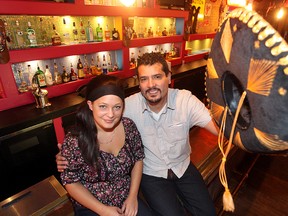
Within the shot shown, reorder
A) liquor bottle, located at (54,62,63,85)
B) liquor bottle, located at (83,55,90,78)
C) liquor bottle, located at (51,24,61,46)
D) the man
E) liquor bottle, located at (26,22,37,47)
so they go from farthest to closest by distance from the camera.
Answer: liquor bottle, located at (83,55,90,78), liquor bottle, located at (54,62,63,85), liquor bottle, located at (51,24,61,46), liquor bottle, located at (26,22,37,47), the man

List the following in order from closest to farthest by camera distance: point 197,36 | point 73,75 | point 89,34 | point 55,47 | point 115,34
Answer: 1. point 55,47
2. point 73,75
3. point 89,34
4. point 115,34
5. point 197,36

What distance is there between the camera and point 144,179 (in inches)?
66.1

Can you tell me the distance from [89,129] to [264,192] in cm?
229

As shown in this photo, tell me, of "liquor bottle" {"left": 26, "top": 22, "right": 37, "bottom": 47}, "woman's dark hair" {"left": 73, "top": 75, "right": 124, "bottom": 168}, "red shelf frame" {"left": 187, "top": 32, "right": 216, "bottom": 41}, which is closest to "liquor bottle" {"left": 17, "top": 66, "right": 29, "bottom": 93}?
"liquor bottle" {"left": 26, "top": 22, "right": 37, "bottom": 47}

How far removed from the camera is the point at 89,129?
1.36 metres

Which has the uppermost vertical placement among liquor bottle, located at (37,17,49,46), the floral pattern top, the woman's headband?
liquor bottle, located at (37,17,49,46)

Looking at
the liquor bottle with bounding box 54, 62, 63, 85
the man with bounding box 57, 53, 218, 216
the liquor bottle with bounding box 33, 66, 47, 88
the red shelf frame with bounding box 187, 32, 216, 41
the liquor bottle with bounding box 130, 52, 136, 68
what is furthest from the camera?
the red shelf frame with bounding box 187, 32, 216, 41

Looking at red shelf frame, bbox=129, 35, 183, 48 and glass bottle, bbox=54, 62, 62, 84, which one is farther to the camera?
red shelf frame, bbox=129, 35, 183, 48

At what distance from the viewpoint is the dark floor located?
7.05ft

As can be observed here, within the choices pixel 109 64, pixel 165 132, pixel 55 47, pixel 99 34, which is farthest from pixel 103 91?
pixel 109 64

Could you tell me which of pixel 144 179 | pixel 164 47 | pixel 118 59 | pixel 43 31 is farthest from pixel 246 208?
pixel 164 47

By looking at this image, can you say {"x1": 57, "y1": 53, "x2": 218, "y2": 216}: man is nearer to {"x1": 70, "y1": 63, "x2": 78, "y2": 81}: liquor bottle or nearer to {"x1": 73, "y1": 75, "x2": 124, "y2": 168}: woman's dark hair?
{"x1": 73, "y1": 75, "x2": 124, "y2": 168}: woman's dark hair

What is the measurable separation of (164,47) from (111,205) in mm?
4335

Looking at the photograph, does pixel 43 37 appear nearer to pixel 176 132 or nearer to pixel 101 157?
pixel 101 157
